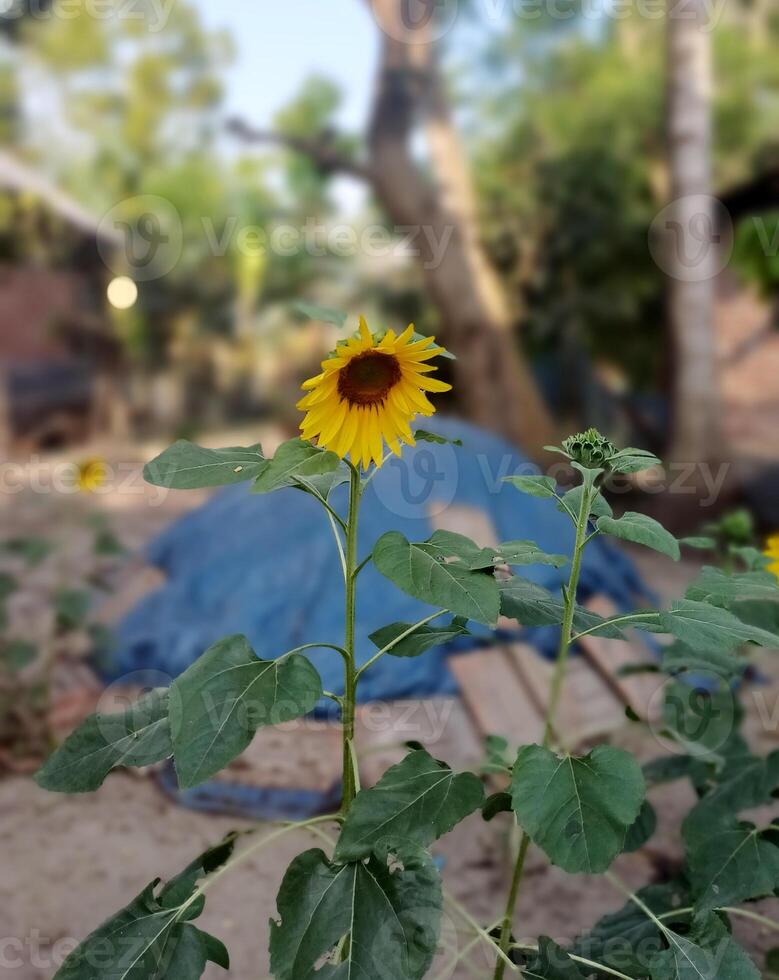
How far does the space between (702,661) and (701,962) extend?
59 centimetres

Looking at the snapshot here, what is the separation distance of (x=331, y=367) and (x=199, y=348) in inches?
503

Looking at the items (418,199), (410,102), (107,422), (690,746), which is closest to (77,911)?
(690,746)

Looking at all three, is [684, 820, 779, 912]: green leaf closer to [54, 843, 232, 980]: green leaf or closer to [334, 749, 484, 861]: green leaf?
[334, 749, 484, 861]: green leaf

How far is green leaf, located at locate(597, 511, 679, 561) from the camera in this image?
3.75ft

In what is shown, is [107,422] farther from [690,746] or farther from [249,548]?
[690,746]

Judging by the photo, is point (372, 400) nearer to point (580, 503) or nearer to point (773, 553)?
point (580, 503)

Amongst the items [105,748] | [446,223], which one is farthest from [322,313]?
[446,223]

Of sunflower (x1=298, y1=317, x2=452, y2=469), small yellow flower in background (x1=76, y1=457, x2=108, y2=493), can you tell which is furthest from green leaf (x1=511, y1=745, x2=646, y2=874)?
small yellow flower in background (x1=76, y1=457, x2=108, y2=493)

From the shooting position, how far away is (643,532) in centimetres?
116

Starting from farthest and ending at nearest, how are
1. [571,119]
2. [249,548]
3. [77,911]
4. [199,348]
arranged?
1. [199,348]
2. [571,119]
3. [249,548]
4. [77,911]

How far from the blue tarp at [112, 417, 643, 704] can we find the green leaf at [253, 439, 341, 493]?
1997mm

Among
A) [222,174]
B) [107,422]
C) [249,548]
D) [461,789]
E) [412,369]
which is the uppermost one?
[222,174]

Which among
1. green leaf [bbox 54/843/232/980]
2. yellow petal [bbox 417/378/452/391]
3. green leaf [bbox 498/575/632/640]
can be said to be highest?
yellow petal [bbox 417/378/452/391]

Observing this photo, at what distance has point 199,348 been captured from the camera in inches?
533
